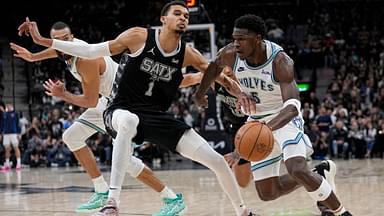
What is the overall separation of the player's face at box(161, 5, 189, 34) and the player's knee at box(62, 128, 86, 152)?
2.05m

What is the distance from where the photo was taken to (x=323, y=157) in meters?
17.9

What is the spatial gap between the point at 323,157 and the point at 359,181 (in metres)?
6.93

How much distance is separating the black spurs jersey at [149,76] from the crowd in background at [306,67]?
1023cm

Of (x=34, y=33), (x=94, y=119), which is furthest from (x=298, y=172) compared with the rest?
(x=94, y=119)

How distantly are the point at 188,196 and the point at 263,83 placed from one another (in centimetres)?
357

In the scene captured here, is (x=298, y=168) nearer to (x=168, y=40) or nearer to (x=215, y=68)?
(x=215, y=68)

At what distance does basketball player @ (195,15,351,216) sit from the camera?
18.4ft

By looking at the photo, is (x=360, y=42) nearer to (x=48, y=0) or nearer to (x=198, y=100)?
(x=48, y=0)

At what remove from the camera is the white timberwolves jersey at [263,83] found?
232 inches

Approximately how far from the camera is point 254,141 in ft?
17.5

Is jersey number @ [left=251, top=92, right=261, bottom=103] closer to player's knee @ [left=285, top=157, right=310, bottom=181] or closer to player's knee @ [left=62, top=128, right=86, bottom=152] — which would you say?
player's knee @ [left=285, top=157, right=310, bottom=181]

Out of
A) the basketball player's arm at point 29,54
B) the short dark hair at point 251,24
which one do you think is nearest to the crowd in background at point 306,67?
the basketball player's arm at point 29,54

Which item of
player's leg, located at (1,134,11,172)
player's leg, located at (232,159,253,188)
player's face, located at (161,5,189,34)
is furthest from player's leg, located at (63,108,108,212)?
player's leg, located at (1,134,11,172)

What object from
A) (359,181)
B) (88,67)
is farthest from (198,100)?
(359,181)
